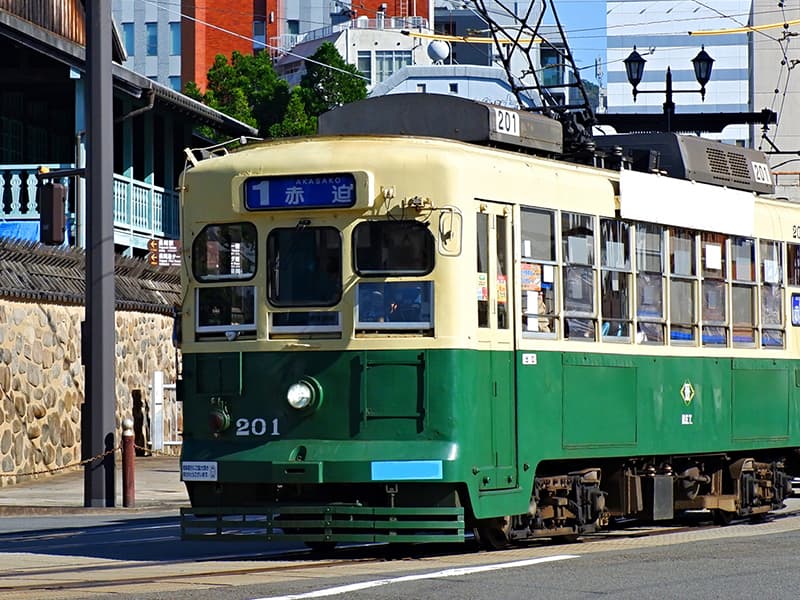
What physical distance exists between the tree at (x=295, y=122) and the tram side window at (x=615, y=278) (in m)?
35.3

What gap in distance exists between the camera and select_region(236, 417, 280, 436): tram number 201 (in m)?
13.6

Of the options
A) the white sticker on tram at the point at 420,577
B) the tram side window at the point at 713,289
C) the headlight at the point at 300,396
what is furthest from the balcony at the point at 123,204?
the white sticker on tram at the point at 420,577

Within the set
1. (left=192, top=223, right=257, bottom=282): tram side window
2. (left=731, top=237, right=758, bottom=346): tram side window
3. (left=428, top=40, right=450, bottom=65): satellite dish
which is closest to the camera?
(left=192, top=223, right=257, bottom=282): tram side window

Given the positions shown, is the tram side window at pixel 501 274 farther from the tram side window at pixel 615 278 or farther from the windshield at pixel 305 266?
the tram side window at pixel 615 278

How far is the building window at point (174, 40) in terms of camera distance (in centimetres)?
10769

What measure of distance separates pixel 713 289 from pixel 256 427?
5193 mm

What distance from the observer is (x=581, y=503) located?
14.9m

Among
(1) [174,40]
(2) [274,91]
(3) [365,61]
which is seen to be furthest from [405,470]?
(1) [174,40]

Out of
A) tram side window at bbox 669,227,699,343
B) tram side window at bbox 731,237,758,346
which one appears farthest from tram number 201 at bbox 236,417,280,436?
tram side window at bbox 731,237,758,346

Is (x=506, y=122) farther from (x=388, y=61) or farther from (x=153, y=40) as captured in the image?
(x=153, y=40)

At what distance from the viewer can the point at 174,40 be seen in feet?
356

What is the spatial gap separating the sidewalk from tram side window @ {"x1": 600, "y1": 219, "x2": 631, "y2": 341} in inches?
312

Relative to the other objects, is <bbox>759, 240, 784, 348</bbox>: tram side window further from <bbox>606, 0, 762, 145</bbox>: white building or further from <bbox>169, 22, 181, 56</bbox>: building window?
<bbox>606, 0, 762, 145</bbox>: white building

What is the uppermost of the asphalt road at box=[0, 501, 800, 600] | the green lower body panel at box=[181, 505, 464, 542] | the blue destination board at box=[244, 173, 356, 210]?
the blue destination board at box=[244, 173, 356, 210]
